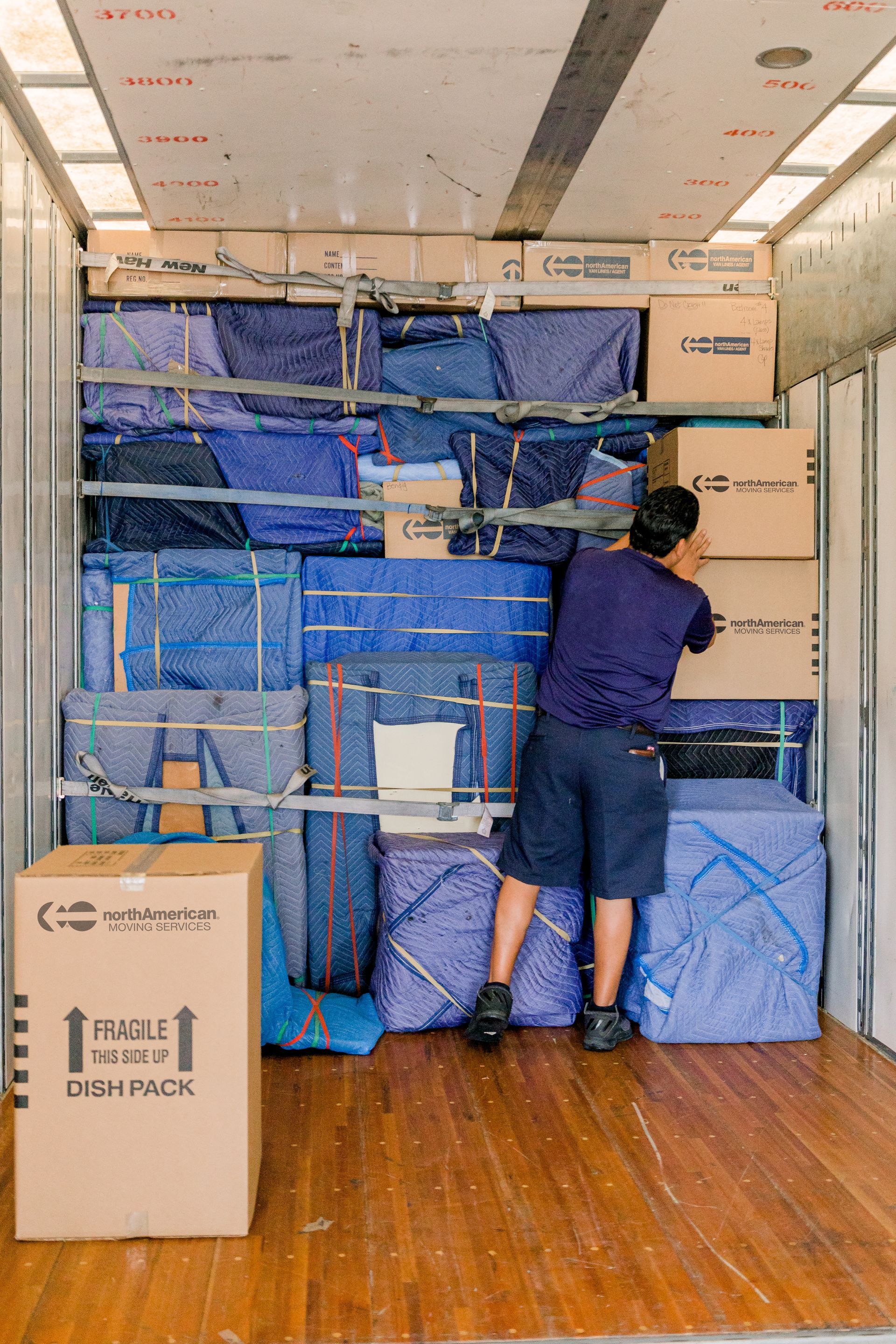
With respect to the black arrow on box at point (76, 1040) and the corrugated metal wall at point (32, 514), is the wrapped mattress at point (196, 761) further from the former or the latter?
the black arrow on box at point (76, 1040)

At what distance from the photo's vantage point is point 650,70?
231 cm

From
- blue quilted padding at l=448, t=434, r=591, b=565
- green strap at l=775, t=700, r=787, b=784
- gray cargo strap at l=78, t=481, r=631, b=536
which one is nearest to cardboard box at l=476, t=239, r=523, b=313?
blue quilted padding at l=448, t=434, r=591, b=565

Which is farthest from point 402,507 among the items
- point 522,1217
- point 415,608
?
point 522,1217

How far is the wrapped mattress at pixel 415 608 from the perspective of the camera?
323 cm

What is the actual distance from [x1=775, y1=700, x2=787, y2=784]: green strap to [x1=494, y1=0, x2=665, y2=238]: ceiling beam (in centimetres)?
174

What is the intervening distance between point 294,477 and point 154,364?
570 millimetres

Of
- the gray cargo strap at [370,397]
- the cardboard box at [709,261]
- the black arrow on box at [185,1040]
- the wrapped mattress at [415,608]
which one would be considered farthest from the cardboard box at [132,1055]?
the cardboard box at [709,261]

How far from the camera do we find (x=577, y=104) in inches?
96.8

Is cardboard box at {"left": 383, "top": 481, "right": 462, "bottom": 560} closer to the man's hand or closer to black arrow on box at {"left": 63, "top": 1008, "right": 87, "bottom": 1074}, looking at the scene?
the man's hand

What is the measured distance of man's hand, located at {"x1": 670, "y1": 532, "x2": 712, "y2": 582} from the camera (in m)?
2.87

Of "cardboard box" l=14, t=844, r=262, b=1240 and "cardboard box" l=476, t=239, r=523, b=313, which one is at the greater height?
"cardboard box" l=476, t=239, r=523, b=313

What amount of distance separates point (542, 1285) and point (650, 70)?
2.57 metres

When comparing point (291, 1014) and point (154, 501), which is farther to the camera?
point (154, 501)

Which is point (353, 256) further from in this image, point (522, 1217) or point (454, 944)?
point (522, 1217)
